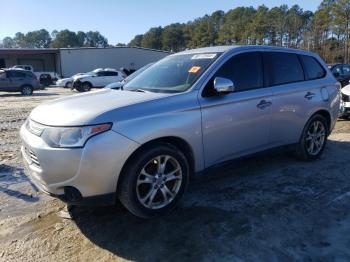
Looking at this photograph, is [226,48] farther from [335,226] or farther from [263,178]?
[335,226]

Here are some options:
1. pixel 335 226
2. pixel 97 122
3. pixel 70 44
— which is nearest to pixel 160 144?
pixel 97 122

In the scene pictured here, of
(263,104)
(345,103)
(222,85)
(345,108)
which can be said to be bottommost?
(345,108)

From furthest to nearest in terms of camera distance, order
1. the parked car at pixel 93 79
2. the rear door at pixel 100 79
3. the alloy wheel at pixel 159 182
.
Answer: the rear door at pixel 100 79 < the parked car at pixel 93 79 < the alloy wheel at pixel 159 182

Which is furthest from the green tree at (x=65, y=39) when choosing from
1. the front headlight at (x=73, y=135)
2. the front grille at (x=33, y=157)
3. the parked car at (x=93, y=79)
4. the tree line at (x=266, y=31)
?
the front headlight at (x=73, y=135)

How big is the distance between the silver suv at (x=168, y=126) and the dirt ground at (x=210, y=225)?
0.36m

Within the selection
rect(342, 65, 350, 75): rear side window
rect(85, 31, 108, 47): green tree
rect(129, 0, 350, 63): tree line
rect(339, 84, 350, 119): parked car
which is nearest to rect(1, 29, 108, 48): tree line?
rect(85, 31, 108, 47): green tree

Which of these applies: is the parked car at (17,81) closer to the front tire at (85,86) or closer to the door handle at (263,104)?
the front tire at (85,86)

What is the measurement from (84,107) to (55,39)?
13702cm

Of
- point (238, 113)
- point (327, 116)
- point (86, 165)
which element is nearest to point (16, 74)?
point (327, 116)

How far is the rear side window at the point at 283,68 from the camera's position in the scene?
16.9 feet

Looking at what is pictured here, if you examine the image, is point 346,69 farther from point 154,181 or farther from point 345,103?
point 154,181

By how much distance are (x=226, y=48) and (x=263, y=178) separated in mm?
1810

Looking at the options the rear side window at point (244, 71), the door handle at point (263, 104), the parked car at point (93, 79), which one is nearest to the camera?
the rear side window at point (244, 71)

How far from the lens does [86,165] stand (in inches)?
132
